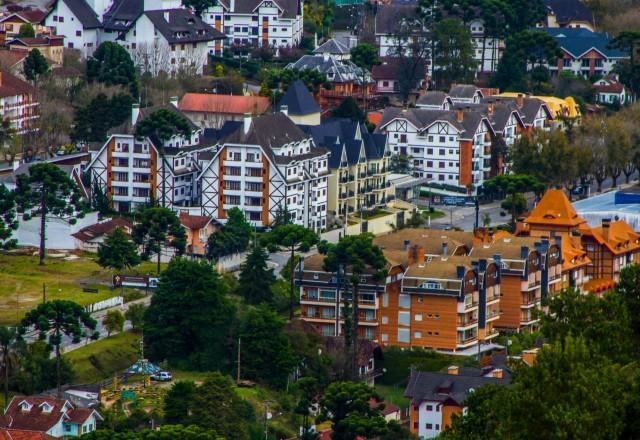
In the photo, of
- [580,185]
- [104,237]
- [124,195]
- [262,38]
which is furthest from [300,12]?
[104,237]

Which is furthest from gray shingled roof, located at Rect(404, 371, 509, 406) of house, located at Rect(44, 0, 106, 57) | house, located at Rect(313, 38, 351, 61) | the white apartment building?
the white apartment building

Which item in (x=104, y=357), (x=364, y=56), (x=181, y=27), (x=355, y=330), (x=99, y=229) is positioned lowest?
(x=104, y=357)

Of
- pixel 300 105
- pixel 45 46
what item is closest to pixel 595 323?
pixel 300 105

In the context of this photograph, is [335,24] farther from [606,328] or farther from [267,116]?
[606,328]

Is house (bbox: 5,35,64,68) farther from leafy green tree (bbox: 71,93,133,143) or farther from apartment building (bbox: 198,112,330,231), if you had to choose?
apartment building (bbox: 198,112,330,231)

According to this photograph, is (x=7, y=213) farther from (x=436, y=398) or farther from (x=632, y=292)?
(x=632, y=292)

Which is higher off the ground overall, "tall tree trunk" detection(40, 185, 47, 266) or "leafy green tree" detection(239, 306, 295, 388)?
"tall tree trunk" detection(40, 185, 47, 266)
